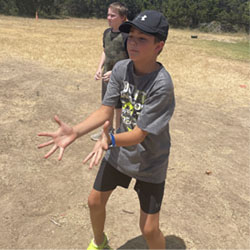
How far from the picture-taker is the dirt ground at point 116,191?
3062 millimetres

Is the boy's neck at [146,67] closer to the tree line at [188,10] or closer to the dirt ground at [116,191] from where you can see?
the dirt ground at [116,191]

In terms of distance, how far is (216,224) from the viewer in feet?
10.9

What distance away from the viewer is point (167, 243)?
3.03m

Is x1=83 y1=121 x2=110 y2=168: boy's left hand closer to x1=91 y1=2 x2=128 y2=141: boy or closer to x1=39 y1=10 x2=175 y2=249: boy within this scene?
x1=39 y1=10 x2=175 y2=249: boy

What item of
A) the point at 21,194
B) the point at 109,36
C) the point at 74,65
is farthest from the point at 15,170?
the point at 74,65

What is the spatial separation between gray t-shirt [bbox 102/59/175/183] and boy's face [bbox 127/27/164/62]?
0.13 meters

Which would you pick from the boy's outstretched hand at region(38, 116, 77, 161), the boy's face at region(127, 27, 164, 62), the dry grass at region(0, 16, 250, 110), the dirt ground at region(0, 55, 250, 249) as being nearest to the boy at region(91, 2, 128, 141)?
the dirt ground at region(0, 55, 250, 249)

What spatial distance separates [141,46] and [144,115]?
1.53ft

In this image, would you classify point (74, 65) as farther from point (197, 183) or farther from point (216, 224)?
point (216, 224)

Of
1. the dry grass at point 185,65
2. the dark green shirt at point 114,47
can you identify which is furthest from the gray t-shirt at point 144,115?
the dry grass at point 185,65

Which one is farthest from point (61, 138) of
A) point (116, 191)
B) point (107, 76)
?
point (107, 76)

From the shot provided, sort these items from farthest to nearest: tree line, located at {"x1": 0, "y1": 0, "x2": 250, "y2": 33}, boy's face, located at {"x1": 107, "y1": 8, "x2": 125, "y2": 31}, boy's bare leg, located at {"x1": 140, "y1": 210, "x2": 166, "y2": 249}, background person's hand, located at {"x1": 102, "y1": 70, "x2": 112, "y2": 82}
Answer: tree line, located at {"x1": 0, "y1": 0, "x2": 250, "y2": 33} < background person's hand, located at {"x1": 102, "y1": 70, "x2": 112, "y2": 82} < boy's face, located at {"x1": 107, "y1": 8, "x2": 125, "y2": 31} < boy's bare leg, located at {"x1": 140, "y1": 210, "x2": 166, "y2": 249}

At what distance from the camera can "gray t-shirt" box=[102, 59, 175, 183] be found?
2.01 m

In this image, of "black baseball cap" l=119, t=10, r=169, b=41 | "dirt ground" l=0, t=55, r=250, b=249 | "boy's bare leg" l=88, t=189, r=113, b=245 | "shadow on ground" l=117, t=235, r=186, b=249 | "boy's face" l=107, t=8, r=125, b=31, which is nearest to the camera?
"black baseball cap" l=119, t=10, r=169, b=41
